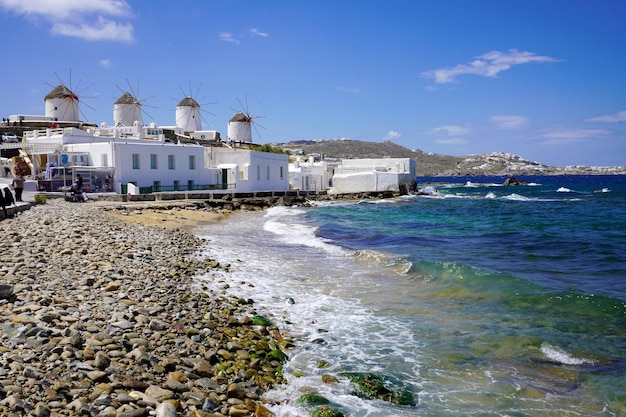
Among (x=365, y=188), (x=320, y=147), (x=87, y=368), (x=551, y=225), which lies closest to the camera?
(x=87, y=368)

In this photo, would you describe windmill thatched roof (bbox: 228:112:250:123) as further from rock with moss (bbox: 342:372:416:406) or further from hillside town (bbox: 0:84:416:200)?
rock with moss (bbox: 342:372:416:406)

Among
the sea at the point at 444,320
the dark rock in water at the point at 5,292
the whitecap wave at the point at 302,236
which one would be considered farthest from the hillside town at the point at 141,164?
the dark rock in water at the point at 5,292

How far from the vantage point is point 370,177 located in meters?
58.9

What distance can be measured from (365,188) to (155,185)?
28.6m

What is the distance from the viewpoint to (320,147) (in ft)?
650

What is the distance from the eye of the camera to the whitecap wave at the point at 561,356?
7629 millimetres

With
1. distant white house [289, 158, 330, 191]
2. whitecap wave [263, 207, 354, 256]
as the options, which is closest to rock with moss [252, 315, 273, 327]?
whitecap wave [263, 207, 354, 256]

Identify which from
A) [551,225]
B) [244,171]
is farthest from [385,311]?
[244,171]

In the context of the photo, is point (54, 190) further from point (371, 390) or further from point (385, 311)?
point (371, 390)

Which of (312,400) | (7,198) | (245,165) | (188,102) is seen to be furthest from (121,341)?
(188,102)

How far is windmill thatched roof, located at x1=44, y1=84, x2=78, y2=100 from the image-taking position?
57750 millimetres

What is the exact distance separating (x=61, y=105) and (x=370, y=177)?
119 ft

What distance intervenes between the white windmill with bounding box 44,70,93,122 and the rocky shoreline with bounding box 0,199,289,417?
51864mm

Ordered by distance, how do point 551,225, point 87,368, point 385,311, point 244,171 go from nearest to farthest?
point 87,368 < point 385,311 < point 551,225 < point 244,171
